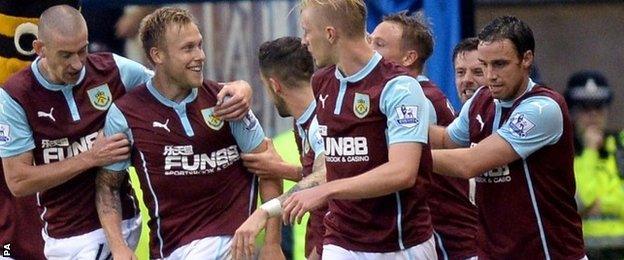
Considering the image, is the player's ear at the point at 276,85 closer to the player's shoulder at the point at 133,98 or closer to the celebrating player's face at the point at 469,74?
the player's shoulder at the point at 133,98

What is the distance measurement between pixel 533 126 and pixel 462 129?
506 mm

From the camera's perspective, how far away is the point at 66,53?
8.52 metres

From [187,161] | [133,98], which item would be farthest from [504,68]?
[133,98]

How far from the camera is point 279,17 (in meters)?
14.1

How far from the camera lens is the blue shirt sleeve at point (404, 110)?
7695mm

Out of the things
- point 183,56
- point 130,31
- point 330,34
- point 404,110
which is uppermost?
point 330,34

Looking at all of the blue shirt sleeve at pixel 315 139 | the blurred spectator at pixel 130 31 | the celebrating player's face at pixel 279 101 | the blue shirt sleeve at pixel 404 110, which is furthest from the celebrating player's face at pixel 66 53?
the blurred spectator at pixel 130 31

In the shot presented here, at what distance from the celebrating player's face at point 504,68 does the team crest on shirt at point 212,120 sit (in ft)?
4.35

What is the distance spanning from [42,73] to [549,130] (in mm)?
2499

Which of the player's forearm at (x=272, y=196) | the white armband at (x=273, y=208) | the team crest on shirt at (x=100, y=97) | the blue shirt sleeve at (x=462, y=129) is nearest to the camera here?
the white armband at (x=273, y=208)

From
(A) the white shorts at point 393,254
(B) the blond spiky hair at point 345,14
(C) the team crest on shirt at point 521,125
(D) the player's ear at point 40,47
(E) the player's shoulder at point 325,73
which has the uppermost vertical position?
(B) the blond spiky hair at point 345,14

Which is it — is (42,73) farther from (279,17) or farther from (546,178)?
(279,17)

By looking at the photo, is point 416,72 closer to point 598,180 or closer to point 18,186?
point 18,186

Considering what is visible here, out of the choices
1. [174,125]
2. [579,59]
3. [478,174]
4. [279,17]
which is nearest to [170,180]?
[174,125]
